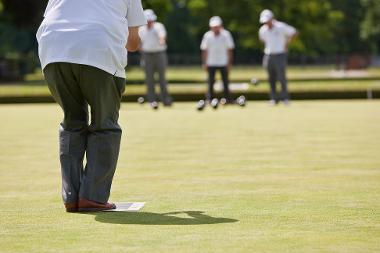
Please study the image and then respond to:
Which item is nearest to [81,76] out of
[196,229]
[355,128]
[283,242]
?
[196,229]

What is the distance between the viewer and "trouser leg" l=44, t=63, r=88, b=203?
21.2 feet

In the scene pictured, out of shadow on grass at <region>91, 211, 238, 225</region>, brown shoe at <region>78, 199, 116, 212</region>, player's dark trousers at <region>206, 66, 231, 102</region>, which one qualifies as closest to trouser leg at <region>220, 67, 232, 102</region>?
player's dark trousers at <region>206, 66, 231, 102</region>

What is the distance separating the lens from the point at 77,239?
5.25 m

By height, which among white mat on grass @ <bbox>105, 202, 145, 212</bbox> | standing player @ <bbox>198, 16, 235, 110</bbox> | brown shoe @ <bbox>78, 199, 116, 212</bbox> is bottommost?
standing player @ <bbox>198, 16, 235, 110</bbox>

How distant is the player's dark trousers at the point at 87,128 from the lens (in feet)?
21.1

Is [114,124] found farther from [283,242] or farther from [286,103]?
[286,103]

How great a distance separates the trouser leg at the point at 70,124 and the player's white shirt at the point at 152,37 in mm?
15016

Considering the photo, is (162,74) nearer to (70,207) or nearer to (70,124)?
(70,124)

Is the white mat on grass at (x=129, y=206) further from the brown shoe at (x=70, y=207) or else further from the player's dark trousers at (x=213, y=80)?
the player's dark trousers at (x=213, y=80)

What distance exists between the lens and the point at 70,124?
662cm

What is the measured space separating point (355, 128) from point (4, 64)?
1167 inches

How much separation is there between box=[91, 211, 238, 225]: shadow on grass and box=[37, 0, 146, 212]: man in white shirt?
0.93 feet

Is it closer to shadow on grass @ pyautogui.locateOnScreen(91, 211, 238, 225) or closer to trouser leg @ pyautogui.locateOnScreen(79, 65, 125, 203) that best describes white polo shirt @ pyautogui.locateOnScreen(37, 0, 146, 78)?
trouser leg @ pyautogui.locateOnScreen(79, 65, 125, 203)

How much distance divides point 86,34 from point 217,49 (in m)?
15.9
